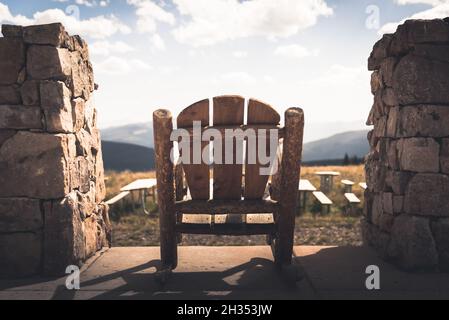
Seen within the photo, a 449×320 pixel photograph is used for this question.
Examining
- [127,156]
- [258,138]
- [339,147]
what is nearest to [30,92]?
[258,138]

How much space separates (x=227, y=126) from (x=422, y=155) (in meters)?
1.74

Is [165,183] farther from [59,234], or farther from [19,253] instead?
[19,253]

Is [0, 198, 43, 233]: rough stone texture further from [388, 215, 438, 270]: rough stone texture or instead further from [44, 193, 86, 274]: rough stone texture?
[388, 215, 438, 270]: rough stone texture

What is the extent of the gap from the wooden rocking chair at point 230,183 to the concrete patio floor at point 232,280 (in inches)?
9.1

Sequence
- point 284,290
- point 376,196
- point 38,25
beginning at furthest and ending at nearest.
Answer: point 376,196 → point 38,25 → point 284,290

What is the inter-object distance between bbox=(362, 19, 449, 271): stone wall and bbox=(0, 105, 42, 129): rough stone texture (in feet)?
10.1

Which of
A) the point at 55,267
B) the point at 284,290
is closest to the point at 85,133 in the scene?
the point at 55,267

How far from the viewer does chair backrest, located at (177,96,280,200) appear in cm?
292

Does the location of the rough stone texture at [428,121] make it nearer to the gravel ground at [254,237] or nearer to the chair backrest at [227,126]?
the chair backrest at [227,126]

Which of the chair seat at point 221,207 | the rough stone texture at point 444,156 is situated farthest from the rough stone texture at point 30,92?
the rough stone texture at point 444,156

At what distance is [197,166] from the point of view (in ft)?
10.0

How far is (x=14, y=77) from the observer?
3219 millimetres
